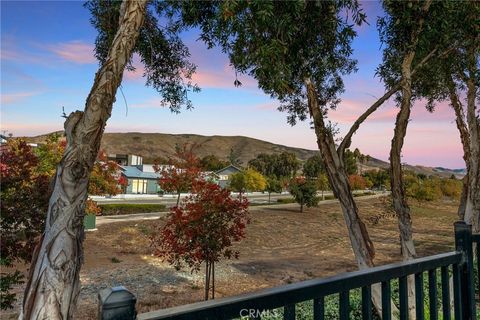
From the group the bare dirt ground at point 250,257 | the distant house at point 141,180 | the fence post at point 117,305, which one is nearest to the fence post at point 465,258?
the fence post at point 117,305

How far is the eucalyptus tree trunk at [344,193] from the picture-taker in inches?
310

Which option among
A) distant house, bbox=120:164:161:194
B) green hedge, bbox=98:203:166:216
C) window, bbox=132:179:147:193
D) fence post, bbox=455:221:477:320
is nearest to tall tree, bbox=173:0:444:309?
fence post, bbox=455:221:477:320

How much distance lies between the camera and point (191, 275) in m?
15.8

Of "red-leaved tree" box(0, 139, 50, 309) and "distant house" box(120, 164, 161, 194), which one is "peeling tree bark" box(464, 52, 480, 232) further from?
"distant house" box(120, 164, 161, 194)

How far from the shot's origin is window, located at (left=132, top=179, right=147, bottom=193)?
61.3 meters

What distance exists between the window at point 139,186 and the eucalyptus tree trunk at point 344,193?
5597cm

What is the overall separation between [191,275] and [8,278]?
31.3 ft

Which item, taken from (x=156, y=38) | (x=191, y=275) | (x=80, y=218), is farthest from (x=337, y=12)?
(x=191, y=275)

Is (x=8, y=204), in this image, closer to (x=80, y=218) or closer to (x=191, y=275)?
(x=80, y=218)

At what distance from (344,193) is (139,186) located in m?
57.3

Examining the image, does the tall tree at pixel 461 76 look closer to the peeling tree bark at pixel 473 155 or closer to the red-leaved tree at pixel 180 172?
the peeling tree bark at pixel 473 155

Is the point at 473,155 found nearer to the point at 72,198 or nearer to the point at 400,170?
the point at 400,170

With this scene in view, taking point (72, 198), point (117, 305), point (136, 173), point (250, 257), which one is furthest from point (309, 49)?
point (136, 173)

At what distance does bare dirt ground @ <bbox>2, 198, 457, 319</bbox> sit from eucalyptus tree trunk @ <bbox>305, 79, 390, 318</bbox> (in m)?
2.39
